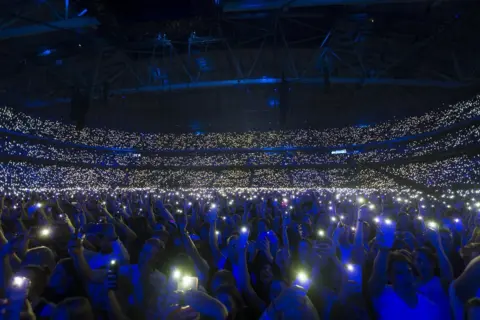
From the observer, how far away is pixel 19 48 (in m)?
17.0

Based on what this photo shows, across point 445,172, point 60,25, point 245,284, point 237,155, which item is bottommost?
point 245,284

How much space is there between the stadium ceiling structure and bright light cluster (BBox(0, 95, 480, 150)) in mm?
2833

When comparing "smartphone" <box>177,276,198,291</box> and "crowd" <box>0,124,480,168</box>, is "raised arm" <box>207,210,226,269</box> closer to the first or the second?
"smartphone" <box>177,276,198,291</box>

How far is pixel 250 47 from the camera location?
66.7ft

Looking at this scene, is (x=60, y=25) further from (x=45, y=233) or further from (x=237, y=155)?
(x=237, y=155)

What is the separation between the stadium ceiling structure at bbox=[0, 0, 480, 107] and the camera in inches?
550

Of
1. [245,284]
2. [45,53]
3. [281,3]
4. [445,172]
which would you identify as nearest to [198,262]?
[245,284]

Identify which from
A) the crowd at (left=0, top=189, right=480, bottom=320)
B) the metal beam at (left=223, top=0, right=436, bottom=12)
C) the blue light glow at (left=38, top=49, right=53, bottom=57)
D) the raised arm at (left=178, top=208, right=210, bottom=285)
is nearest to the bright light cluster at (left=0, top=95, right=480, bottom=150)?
the blue light glow at (left=38, top=49, right=53, bottom=57)

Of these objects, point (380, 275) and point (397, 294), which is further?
point (380, 275)

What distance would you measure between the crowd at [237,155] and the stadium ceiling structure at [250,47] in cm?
376

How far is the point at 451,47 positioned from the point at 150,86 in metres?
15.0

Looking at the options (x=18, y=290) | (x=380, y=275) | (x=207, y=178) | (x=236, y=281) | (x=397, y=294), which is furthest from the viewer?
Answer: (x=207, y=178)

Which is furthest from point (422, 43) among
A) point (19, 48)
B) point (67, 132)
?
point (67, 132)

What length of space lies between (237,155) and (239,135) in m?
5.04
